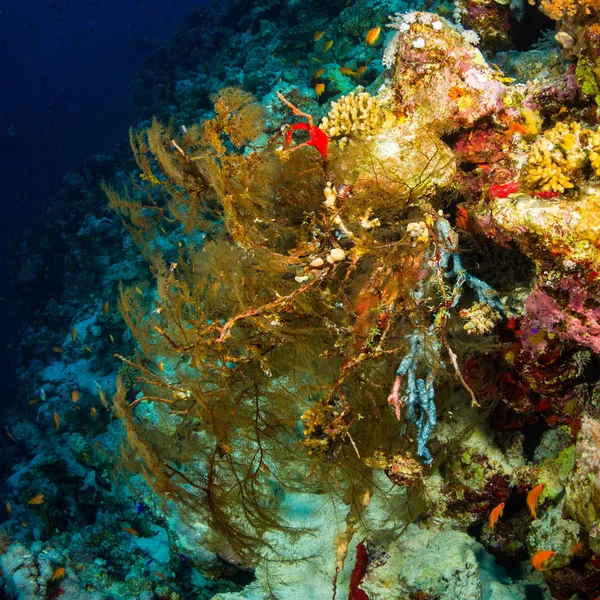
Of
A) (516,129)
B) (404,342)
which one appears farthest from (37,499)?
(516,129)

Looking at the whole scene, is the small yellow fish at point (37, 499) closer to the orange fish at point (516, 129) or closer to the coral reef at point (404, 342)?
the coral reef at point (404, 342)

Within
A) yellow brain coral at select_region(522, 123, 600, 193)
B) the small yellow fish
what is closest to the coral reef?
yellow brain coral at select_region(522, 123, 600, 193)

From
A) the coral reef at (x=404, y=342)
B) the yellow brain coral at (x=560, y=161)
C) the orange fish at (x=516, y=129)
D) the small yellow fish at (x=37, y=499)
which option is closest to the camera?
the yellow brain coral at (x=560, y=161)

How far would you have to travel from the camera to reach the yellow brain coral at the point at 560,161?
2.41 m

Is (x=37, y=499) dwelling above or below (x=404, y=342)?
above

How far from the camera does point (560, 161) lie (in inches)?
95.5

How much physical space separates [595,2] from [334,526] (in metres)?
5.22

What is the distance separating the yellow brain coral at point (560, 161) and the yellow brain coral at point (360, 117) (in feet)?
5.80

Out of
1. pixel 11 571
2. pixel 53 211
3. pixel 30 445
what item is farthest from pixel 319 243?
pixel 53 211

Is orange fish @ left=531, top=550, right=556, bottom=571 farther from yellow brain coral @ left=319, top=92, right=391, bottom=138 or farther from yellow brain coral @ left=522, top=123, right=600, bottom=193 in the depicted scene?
yellow brain coral @ left=319, top=92, right=391, bottom=138

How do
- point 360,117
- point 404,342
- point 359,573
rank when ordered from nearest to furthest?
point 404,342, point 359,573, point 360,117

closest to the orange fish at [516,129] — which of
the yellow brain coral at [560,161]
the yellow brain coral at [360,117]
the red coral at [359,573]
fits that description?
the yellow brain coral at [560,161]

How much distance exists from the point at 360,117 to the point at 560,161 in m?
2.02

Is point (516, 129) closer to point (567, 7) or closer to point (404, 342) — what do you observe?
point (567, 7)
